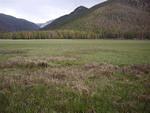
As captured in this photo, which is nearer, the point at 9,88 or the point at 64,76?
the point at 9,88

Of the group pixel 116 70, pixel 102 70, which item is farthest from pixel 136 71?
pixel 102 70

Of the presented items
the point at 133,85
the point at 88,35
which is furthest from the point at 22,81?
the point at 88,35

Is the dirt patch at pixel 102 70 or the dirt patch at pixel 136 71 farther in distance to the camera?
the dirt patch at pixel 136 71

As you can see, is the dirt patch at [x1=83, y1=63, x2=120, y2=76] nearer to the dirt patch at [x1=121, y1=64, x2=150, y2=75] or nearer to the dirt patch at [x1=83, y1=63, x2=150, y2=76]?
the dirt patch at [x1=83, y1=63, x2=150, y2=76]

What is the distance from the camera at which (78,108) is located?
7.61 metres

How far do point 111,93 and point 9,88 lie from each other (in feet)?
18.2

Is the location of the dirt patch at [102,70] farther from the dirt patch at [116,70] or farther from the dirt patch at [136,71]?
the dirt patch at [136,71]

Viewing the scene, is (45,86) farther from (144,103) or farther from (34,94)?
(144,103)

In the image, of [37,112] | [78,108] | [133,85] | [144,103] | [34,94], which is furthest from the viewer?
[133,85]

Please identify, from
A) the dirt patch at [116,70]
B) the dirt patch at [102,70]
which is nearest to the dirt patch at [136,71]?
the dirt patch at [116,70]

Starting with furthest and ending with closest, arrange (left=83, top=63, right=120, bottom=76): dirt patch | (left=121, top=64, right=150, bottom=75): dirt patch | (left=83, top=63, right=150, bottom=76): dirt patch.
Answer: (left=121, top=64, right=150, bottom=75): dirt patch
(left=83, top=63, right=150, bottom=76): dirt patch
(left=83, top=63, right=120, bottom=76): dirt patch

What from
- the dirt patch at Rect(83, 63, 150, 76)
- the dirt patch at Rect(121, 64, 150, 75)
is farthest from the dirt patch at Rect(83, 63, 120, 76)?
the dirt patch at Rect(121, 64, 150, 75)

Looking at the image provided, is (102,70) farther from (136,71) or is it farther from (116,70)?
(136,71)

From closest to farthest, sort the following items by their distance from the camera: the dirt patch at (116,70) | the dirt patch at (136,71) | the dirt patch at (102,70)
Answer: the dirt patch at (102,70), the dirt patch at (116,70), the dirt patch at (136,71)
